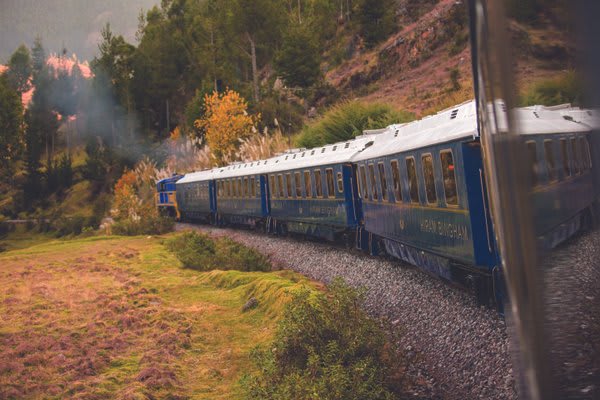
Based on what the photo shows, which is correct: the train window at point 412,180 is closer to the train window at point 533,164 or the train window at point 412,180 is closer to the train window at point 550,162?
the train window at point 550,162

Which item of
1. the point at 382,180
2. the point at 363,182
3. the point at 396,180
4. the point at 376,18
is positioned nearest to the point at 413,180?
the point at 396,180

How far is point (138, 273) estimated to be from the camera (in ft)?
59.1

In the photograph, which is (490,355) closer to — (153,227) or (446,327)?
(446,327)

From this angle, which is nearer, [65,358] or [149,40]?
[65,358]

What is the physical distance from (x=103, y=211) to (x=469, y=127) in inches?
2232

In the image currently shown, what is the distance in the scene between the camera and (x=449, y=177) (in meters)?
8.55

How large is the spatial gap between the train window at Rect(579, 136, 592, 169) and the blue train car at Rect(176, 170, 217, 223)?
3127 centimetres

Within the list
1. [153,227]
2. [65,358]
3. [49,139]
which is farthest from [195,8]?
[65,358]

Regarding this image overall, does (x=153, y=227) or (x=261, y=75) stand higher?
(x=261, y=75)

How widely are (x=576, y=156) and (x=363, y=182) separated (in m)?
13.4

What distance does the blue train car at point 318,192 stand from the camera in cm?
1600

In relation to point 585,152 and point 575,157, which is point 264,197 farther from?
point 585,152

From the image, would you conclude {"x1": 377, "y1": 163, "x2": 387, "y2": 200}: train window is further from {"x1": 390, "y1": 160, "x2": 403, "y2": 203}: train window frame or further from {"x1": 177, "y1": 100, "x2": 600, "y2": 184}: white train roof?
{"x1": 390, "y1": 160, "x2": 403, "y2": 203}: train window frame

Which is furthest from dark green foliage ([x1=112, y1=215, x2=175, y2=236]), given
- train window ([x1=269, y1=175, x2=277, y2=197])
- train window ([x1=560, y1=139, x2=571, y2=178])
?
train window ([x1=560, y1=139, x2=571, y2=178])
